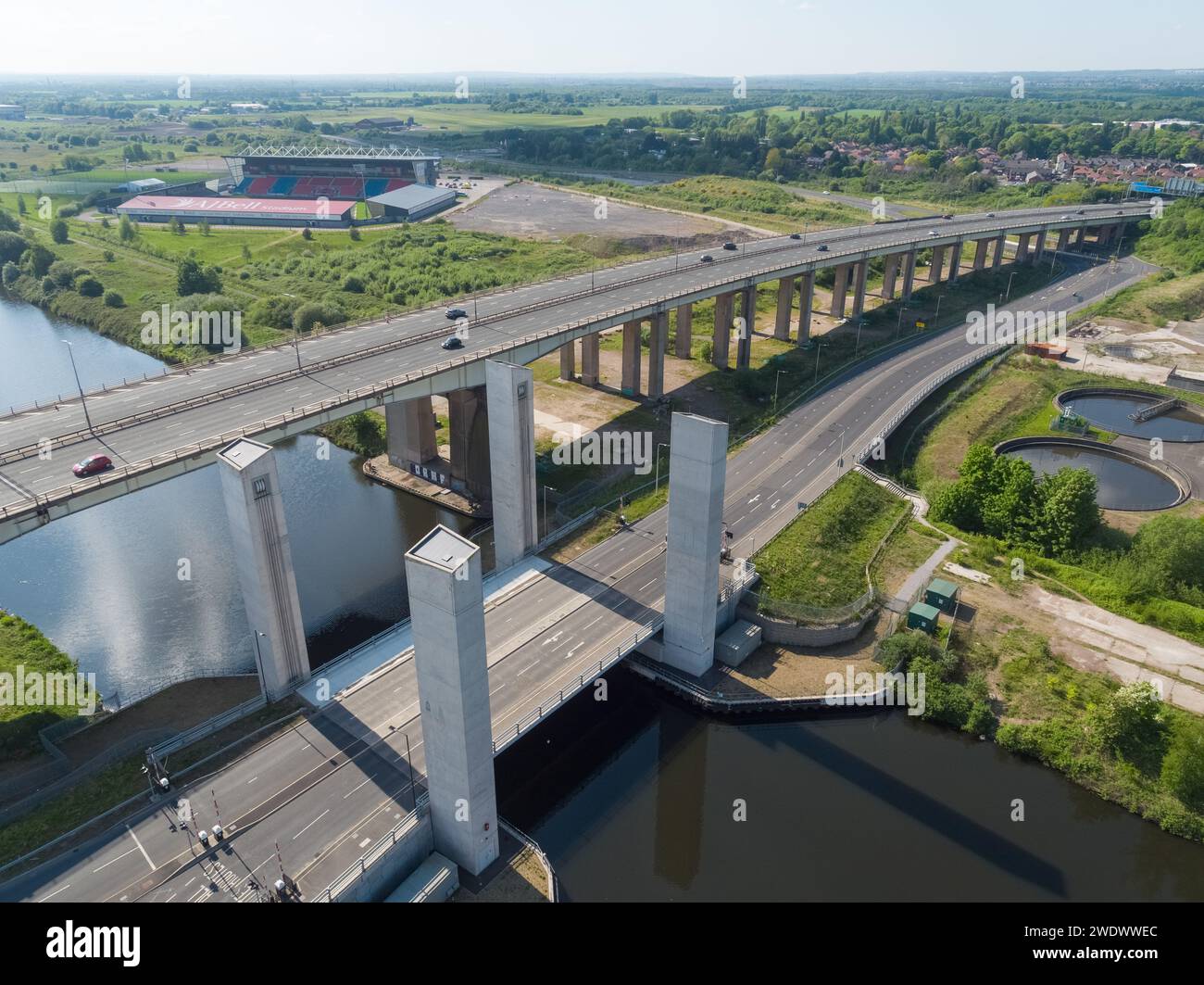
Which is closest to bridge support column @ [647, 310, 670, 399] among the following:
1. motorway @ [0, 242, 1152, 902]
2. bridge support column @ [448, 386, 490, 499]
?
motorway @ [0, 242, 1152, 902]

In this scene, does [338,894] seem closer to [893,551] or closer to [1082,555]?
[893,551]

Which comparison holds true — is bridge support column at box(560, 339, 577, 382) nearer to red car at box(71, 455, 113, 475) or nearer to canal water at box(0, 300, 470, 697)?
canal water at box(0, 300, 470, 697)

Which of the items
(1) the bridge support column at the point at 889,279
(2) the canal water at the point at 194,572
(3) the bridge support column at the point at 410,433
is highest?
(1) the bridge support column at the point at 889,279

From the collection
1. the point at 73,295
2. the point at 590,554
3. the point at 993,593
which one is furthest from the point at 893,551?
the point at 73,295

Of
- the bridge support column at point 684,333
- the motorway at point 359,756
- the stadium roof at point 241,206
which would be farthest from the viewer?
the stadium roof at point 241,206

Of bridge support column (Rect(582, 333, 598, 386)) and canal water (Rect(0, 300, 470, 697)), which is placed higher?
bridge support column (Rect(582, 333, 598, 386))

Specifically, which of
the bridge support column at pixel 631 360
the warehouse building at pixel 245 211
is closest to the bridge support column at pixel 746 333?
the bridge support column at pixel 631 360

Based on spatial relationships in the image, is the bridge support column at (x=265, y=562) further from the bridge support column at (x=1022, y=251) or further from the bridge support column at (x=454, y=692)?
the bridge support column at (x=1022, y=251)
